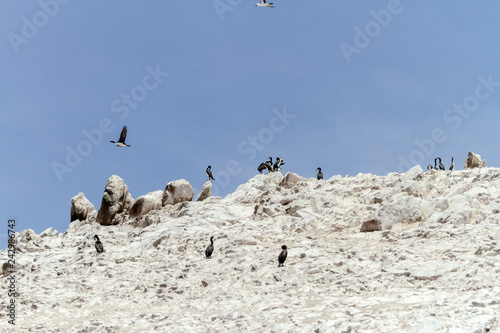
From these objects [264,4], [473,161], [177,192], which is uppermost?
[264,4]

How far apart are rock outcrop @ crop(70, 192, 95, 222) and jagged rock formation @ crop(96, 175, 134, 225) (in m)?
1.79

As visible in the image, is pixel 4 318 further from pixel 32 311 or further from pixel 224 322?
pixel 224 322

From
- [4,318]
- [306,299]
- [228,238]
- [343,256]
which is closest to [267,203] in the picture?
[228,238]

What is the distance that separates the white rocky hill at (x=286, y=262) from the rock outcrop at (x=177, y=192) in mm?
88

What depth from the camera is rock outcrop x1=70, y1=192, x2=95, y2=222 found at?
3778 cm

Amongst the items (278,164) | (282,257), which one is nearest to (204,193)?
(278,164)

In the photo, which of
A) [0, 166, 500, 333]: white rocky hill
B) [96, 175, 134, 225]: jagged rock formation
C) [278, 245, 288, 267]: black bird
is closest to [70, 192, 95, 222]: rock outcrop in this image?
[96, 175, 134, 225]: jagged rock formation

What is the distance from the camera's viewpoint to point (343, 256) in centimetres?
2308

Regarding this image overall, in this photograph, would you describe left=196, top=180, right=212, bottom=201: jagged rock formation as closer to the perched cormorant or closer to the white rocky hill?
the white rocky hill

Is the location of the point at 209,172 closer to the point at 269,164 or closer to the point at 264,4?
the point at 269,164

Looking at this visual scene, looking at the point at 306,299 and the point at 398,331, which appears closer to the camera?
the point at 398,331

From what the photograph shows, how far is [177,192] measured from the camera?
35844 millimetres

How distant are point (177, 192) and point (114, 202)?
13.6 ft

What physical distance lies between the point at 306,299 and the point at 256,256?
17.4ft
